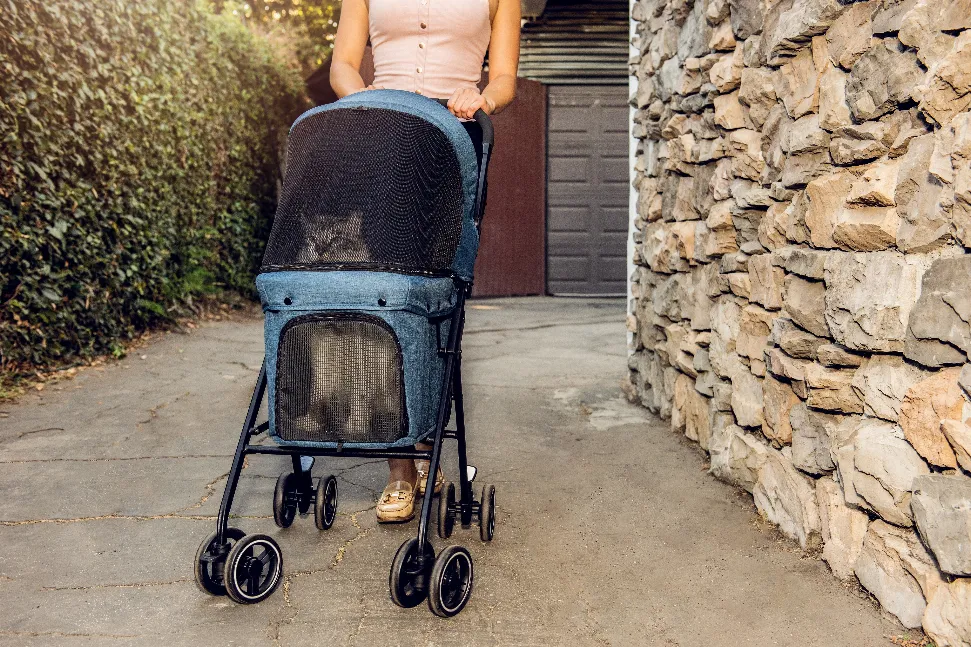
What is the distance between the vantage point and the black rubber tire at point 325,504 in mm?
3148

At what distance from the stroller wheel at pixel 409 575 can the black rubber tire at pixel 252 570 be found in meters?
0.39

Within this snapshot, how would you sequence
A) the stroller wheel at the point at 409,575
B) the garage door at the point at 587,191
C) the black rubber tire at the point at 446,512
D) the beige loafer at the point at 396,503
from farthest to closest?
the garage door at the point at 587,191
the beige loafer at the point at 396,503
the black rubber tire at the point at 446,512
the stroller wheel at the point at 409,575

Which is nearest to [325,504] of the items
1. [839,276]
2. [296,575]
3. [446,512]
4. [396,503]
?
[396,503]

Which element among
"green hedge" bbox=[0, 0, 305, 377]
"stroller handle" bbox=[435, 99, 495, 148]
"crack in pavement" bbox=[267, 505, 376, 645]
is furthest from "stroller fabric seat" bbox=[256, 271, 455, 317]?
"green hedge" bbox=[0, 0, 305, 377]

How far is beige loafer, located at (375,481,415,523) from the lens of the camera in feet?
10.6

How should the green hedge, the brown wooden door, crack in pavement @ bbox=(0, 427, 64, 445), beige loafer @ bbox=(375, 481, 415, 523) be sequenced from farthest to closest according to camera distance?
the brown wooden door → the green hedge → crack in pavement @ bbox=(0, 427, 64, 445) → beige loafer @ bbox=(375, 481, 415, 523)

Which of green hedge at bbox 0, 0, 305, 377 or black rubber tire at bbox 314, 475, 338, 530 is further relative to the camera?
green hedge at bbox 0, 0, 305, 377

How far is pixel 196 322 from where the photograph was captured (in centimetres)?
796

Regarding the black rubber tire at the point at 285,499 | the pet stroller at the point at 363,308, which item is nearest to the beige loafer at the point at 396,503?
the black rubber tire at the point at 285,499

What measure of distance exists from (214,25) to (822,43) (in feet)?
22.6

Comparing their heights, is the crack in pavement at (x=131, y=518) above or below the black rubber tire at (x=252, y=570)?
below

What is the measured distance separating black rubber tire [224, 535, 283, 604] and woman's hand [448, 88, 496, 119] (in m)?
1.40

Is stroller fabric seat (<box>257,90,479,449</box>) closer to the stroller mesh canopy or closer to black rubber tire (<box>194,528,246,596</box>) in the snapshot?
the stroller mesh canopy

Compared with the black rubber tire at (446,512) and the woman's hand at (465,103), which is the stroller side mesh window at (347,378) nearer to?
the black rubber tire at (446,512)
